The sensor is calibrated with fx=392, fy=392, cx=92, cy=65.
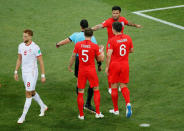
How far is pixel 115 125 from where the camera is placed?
954 centimetres

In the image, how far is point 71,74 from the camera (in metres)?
14.0

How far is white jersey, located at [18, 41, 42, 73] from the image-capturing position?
976 centimetres

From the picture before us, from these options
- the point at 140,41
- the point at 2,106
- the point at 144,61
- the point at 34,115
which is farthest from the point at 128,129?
the point at 140,41

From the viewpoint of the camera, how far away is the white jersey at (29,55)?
32.0 feet

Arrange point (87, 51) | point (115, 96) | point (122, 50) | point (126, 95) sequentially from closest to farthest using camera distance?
point (87, 51) → point (122, 50) → point (126, 95) → point (115, 96)

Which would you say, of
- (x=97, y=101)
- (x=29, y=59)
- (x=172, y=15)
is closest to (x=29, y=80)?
(x=29, y=59)

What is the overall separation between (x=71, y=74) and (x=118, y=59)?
430 cm

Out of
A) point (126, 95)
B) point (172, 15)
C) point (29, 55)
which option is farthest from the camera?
point (172, 15)

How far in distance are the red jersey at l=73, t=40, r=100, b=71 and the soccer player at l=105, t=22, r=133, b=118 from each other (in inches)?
16.2

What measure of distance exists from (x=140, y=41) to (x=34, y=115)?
7.65m

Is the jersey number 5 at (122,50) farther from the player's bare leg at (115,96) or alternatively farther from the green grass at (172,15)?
the green grass at (172,15)

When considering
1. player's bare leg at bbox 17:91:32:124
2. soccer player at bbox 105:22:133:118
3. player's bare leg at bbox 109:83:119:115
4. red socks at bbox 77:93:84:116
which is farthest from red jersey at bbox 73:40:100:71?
player's bare leg at bbox 17:91:32:124

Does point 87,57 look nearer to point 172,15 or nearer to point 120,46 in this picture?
point 120,46

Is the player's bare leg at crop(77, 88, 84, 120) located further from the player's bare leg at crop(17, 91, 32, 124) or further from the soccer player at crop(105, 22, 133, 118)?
the player's bare leg at crop(17, 91, 32, 124)
